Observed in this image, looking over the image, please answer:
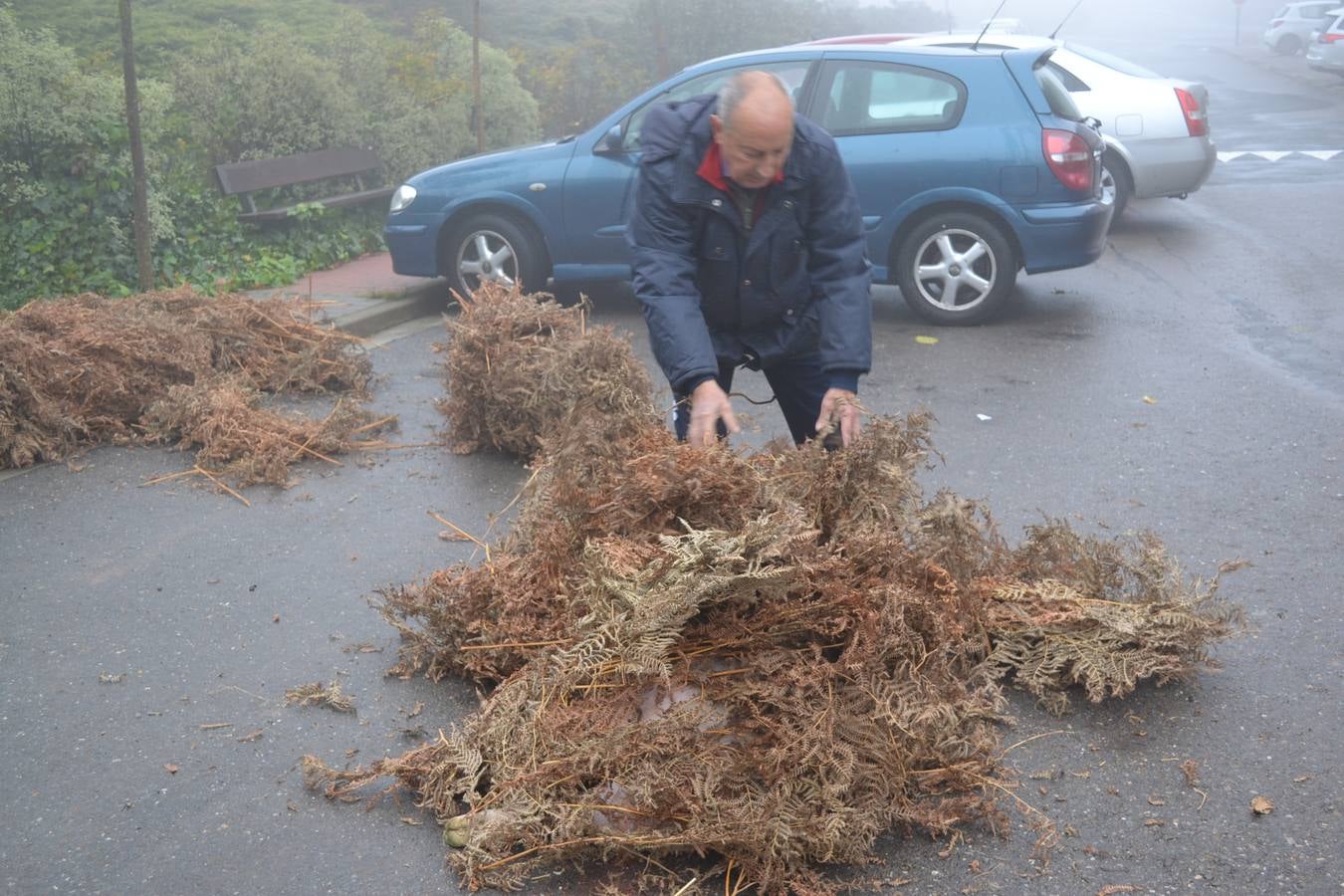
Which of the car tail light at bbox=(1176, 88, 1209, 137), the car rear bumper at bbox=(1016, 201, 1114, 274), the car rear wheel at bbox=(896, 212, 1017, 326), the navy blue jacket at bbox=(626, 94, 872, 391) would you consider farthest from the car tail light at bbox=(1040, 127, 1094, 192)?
the navy blue jacket at bbox=(626, 94, 872, 391)

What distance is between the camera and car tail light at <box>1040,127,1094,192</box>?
930cm

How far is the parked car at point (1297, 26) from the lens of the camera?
3931 centimetres

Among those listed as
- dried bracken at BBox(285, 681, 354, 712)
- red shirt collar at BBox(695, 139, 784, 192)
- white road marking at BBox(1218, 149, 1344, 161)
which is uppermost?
red shirt collar at BBox(695, 139, 784, 192)

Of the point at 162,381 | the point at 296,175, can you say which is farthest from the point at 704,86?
the point at 296,175

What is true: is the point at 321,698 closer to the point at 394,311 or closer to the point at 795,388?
the point at 795,388

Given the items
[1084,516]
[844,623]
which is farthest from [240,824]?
[1084,516]

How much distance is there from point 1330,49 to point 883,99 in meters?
24.7

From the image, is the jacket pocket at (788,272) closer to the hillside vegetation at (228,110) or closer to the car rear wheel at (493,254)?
the car rear wheel at (493,254)

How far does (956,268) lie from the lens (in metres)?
9.64

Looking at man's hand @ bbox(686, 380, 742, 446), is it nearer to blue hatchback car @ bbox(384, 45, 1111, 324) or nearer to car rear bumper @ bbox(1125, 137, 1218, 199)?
blue hatchback car @ bbox(384, 45, 1111, 324)

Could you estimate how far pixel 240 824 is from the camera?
146 inches

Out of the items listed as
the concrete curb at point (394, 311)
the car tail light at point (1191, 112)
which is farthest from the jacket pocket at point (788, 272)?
the car tail light at point (1191, 112)

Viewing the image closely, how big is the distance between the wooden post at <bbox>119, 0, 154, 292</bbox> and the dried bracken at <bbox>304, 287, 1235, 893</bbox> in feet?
19.6

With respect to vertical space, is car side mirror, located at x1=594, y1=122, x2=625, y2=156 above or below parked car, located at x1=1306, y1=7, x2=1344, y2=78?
below
